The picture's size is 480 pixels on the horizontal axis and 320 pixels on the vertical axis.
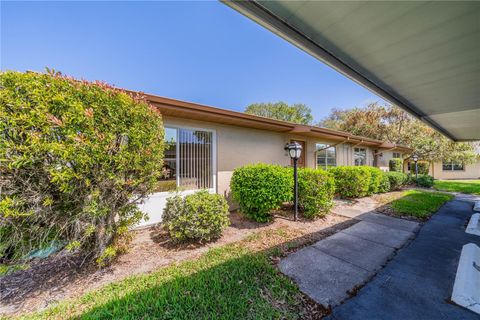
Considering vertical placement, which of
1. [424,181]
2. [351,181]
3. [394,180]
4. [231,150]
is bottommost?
[424,181]

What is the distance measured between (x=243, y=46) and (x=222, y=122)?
5.14m

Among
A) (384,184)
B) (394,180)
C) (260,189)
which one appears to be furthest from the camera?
(394,180)

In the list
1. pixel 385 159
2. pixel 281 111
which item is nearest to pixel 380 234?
pixel 385 159

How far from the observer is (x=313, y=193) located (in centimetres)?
547

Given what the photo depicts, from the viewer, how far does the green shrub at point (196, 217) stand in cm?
376

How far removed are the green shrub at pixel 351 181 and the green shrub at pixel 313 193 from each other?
2.75 m

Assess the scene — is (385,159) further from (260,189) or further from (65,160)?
(65,160)

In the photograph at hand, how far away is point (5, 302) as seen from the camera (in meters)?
2.46

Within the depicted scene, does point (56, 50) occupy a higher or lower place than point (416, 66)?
higher

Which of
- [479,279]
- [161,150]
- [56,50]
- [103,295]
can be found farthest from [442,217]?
[56,50]

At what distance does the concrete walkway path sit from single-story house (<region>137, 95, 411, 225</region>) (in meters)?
3.11

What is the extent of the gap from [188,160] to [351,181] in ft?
22.3

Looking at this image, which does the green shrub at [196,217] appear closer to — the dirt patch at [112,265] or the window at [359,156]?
the dirt patch at [112,265]

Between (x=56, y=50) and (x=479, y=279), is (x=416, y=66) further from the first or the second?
(x=56, y=50)
